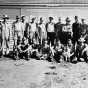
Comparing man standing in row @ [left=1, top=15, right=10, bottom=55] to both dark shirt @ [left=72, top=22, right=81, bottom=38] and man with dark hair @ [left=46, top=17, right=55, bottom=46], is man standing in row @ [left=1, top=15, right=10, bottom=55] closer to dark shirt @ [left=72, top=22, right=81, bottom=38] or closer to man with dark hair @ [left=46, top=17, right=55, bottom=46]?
man with dark hair @ [left=46, top=17, right=55, bottom=46]

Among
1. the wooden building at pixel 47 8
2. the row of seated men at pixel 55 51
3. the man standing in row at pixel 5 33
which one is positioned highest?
the wooden building at pixel 47 8

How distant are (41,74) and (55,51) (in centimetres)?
210

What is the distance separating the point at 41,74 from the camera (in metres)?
8.02

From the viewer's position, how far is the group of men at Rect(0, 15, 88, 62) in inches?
383

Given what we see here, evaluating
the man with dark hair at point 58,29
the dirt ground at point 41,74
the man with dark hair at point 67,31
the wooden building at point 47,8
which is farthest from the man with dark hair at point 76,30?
the wooden building at point 47,8

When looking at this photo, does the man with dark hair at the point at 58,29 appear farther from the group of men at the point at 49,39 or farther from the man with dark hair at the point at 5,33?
the man with dark hair at the point at 5,33

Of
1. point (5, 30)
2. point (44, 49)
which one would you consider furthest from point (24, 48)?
point (5, 30)

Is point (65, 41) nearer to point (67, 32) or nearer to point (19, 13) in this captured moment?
point (67, 32)

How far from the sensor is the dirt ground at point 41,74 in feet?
22.6

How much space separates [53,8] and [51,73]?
239 inches

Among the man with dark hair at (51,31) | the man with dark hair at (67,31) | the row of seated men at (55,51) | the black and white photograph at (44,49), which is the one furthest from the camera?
the man with dark hair at (51,31)

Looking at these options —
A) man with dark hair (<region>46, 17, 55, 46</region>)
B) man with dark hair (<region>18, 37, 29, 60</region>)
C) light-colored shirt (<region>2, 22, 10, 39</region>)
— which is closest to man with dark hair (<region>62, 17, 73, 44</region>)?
man with dark hair (<region>46, 17, 55, 46</region>)

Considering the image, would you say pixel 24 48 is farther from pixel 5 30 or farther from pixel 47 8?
pixel 47 8

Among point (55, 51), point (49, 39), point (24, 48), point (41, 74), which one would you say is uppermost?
point (49, 39)
